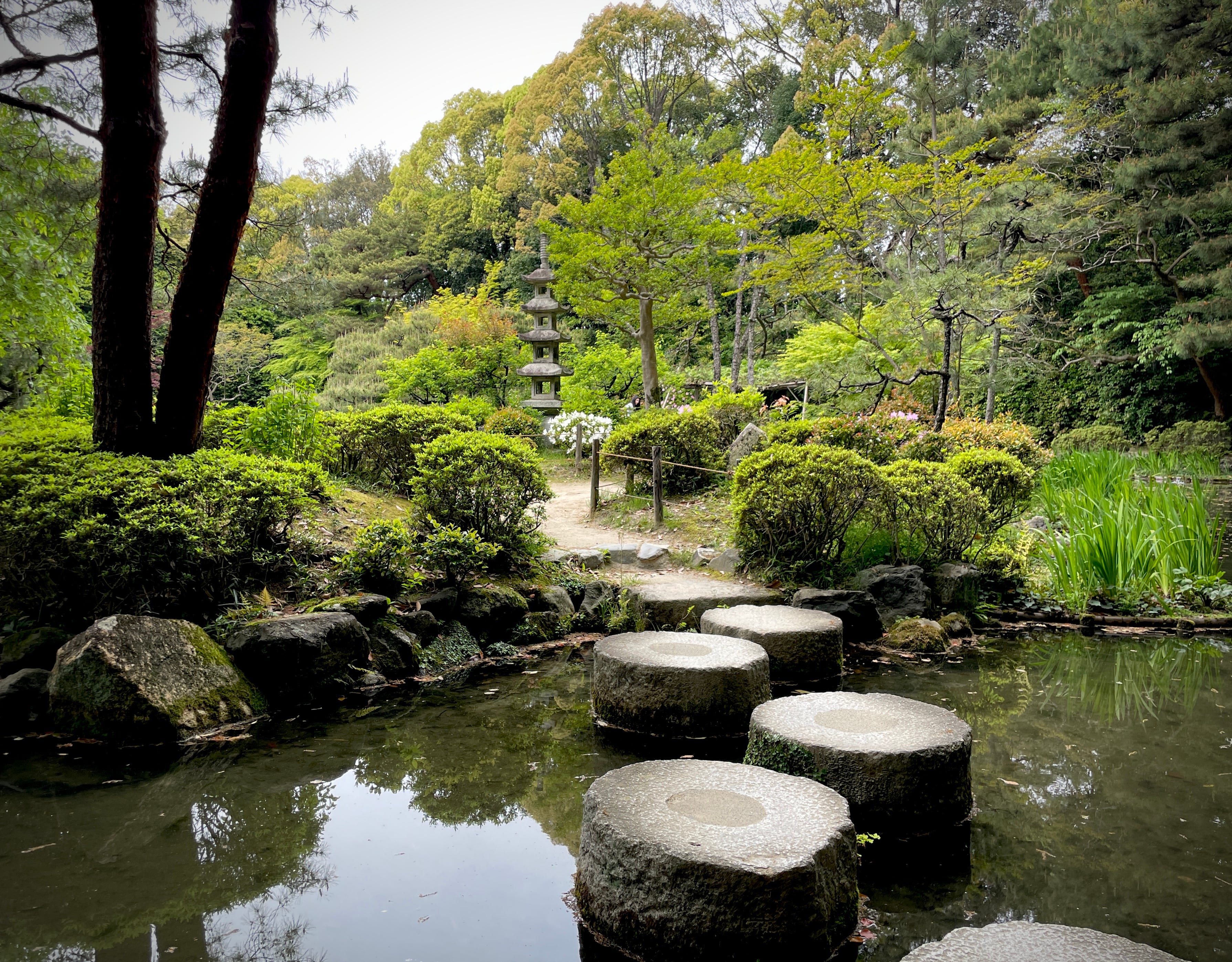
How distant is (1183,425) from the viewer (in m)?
15.6

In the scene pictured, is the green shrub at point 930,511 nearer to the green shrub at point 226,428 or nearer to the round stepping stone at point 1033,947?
the round stepping stone at point 1033,947

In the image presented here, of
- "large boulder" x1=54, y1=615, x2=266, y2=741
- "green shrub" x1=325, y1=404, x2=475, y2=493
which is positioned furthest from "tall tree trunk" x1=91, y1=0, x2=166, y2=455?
"green shrub" x1=325, y1=404, x2=475, y2=493

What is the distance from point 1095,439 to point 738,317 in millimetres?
8622

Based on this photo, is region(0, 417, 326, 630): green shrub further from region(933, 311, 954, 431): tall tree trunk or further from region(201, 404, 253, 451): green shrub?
region(933, 311, 954, 431): tall tree trunk

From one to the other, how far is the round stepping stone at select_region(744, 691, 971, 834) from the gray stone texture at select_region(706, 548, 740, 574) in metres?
3.67

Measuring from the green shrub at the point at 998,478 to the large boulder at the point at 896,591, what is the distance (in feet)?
4.28

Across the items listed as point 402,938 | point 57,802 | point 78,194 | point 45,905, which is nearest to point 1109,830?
point 402,938

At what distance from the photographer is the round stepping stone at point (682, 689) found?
412 centimetres

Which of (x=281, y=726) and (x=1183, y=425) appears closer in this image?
(x=281, y=726)

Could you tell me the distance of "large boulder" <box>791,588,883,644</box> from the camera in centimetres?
598

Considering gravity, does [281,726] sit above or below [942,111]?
below

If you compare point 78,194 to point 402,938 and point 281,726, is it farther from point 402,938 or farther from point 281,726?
point 402,938

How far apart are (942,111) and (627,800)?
19976 millimetres

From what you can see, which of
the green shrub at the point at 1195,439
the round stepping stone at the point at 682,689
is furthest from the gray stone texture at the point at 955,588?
the green shrub at the point at 1195,439
